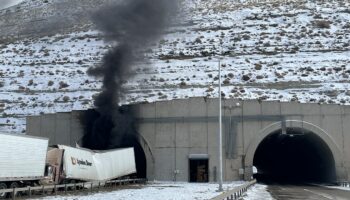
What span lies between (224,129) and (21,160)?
79.1ft

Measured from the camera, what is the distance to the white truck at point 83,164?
3225 centimetres

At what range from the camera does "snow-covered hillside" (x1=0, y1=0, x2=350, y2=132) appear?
67.8 meters

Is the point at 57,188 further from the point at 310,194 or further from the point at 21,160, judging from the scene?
the point at 310,194

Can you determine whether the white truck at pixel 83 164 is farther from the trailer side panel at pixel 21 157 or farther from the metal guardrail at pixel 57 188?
the trailer side panel at pixel 21 157

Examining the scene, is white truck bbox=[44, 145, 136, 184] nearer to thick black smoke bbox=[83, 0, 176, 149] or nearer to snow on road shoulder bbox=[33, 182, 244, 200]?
thick black smoke bbox=[83, 0, 176, 149]

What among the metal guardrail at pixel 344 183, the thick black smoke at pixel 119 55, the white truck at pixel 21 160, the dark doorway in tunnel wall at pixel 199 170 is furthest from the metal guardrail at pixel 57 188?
the metal guardrail at pixel 344 183

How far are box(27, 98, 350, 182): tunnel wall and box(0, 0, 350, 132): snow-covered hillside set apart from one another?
32.2 feet

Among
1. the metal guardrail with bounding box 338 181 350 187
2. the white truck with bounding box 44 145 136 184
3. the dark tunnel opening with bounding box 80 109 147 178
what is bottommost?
the metal guardrail with bounding box 338 181 350 187

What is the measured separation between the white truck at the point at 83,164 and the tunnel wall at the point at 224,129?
506 centimetres

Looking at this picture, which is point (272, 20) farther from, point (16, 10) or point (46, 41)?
point (16, 10)

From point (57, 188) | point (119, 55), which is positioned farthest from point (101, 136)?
point (57, 188)

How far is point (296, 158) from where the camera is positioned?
69.4 meters

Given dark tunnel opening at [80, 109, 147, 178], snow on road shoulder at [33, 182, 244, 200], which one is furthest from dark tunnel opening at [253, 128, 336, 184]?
snow on road shoulder at [33, 182, 244, 200]

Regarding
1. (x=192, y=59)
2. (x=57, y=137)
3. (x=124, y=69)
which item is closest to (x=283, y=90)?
(x=192, y=59)
